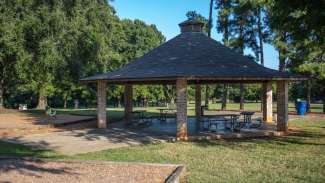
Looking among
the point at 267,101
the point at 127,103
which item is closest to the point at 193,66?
the point at 127,103

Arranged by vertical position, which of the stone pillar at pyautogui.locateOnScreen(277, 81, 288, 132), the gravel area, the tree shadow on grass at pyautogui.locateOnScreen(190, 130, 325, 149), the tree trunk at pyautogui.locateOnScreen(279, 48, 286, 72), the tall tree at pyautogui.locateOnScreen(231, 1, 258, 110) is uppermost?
the tall tree at pyautogui.locateOnScreen(231, 1, 258, 110)

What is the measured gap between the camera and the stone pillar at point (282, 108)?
57.4ft

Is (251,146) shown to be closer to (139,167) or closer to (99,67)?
(139,167)

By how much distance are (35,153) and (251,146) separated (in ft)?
22.9

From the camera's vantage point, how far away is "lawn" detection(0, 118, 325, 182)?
29.7ft

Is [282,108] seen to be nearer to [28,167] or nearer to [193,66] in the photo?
[193,66]

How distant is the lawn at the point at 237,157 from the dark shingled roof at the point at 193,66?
2.60 metres

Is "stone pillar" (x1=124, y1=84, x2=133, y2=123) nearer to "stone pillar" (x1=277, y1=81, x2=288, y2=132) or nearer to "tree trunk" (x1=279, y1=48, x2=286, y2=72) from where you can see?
"stone pillar" (x1=277, y1=81, x2=288, y2=132)

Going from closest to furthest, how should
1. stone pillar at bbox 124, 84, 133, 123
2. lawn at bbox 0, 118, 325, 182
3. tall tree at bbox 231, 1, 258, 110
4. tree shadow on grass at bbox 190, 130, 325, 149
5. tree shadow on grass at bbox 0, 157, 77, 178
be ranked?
lawn at bbox 0, 118, 325, 182 → tree shadow on grass at bbox 0, 157, 77, 178 → tree shadow on grass at bbox 190, 130, 325, 149 → stone pillar at bbox 124, 84, 133, 123 → tall tree at bbox 231, 1, 258, 110

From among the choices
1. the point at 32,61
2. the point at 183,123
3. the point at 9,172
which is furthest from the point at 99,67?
the point at 9,172

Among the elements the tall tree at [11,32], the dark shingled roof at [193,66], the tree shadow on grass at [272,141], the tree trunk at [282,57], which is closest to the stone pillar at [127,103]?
the dark shingled roof at [193,66]

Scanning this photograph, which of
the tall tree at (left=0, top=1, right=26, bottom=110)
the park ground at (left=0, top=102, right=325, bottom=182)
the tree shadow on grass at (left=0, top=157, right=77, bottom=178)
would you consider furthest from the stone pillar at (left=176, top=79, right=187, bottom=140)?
the tall tree at (left=0, top=1, right=26, bottom=110)

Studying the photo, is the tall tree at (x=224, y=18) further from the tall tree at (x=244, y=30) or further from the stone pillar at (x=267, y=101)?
the stone pillar at (x=267, y=101)

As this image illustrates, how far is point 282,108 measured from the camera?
1772cm
